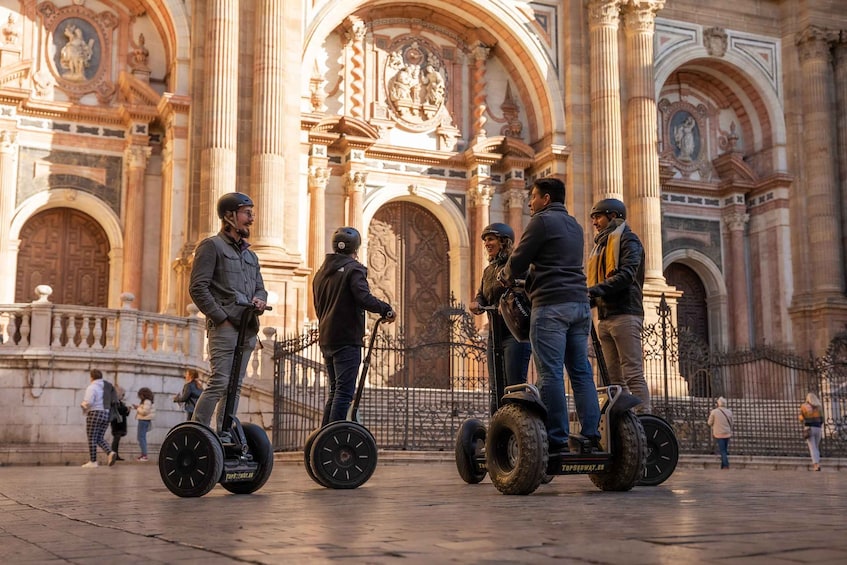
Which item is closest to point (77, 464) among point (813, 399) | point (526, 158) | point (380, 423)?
point (380, 423)

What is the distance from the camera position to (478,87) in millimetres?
24875

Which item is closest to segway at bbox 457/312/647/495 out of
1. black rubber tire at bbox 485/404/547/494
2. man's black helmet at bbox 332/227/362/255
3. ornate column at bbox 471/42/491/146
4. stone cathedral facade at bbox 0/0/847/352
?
black rubber tire at bbox 485/404/547/494

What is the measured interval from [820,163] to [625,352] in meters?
21.4

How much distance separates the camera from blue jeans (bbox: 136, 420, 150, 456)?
15.2m

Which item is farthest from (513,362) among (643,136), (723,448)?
(643,136)

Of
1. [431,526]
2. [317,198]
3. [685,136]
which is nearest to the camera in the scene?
[431,526]

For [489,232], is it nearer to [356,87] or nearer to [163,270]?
[163,270]

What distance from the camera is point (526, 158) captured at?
80.4 feet

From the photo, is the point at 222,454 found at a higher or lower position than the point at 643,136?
lower

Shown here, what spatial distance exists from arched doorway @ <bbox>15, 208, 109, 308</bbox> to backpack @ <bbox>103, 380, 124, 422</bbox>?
21.2 feet

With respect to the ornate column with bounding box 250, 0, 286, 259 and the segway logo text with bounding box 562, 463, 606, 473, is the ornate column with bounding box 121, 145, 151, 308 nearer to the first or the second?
the ornate column with bounding box 250, 0, 286, 259

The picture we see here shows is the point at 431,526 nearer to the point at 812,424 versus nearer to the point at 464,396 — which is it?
the point at 812,424

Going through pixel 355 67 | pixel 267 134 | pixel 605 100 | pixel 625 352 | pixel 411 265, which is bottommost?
pixel 625 352

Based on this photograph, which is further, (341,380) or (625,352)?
(341,380)
